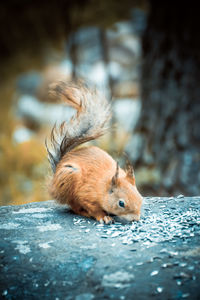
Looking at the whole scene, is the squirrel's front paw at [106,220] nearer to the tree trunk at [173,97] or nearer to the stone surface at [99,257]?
the stone surface at [99,257]

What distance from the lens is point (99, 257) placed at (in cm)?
162

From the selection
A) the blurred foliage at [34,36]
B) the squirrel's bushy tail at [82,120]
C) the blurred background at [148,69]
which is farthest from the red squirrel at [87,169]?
the blurred foliage at [34,36]

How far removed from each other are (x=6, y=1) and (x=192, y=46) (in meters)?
2.50

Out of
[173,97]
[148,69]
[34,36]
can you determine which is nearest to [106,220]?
[173,97]

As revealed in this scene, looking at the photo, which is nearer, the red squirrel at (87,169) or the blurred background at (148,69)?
the red squirrel at (87,169)

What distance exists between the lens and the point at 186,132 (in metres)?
4.15

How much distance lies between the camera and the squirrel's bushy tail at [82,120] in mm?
2406

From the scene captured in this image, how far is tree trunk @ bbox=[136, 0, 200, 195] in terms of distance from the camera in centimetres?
414

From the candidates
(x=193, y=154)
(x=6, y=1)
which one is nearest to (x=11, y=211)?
(x=193, y=154)

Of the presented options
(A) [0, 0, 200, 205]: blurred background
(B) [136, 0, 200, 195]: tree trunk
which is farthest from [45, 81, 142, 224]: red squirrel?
(B) [136, 0, 200, 195]: tree trunk

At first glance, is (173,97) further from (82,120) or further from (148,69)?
(82,120)

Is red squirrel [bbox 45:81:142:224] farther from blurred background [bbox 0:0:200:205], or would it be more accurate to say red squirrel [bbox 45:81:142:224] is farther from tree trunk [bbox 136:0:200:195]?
tree trunk [bbox 136:0:200:195]

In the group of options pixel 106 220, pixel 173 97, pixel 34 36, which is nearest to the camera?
pixel 106 220

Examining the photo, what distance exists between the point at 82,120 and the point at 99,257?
41.8 inches
